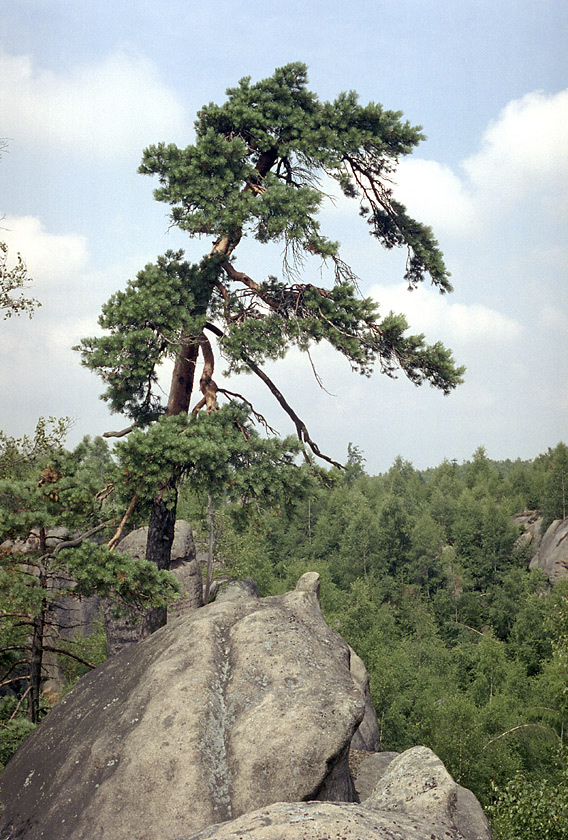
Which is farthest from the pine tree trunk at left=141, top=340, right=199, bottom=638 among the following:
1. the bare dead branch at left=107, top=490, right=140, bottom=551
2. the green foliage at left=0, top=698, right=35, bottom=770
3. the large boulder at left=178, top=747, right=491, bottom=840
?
the large boulder at left=178, top=747, right=491, bottom=840

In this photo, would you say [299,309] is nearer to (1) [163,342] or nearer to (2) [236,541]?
(1) [163,342]

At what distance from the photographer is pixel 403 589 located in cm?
6425

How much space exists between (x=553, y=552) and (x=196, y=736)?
2231 inches

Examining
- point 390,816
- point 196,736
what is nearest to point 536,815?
point 390,816

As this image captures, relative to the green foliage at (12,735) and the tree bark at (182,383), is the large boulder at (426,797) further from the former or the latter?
the tree bark at (182,383)

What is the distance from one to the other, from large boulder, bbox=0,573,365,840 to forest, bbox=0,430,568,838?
2.04 m

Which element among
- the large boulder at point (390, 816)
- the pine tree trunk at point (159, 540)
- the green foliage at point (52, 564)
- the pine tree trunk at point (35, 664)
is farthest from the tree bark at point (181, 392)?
the large boulder at point (390, 816)

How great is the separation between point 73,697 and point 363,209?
14.9m

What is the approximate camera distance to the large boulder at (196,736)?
8.42 m

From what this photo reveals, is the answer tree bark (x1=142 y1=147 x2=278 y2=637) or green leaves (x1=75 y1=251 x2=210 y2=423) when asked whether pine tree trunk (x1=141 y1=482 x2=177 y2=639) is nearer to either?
tree bark (x1=142 y1=147 x2=278 y2=637)

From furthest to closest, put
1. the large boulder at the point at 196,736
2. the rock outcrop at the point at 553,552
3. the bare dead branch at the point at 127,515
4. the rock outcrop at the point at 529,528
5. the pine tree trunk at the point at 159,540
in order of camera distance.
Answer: the rock outcrop at the point at 529,528, the rock outcrop at the point at 553,552, the pine tree trunk at the point at 159,540, the bare dead branch at the point at 127,515, the large boulder at the point at 196,736

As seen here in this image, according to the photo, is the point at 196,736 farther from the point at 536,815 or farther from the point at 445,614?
the point at 445,614

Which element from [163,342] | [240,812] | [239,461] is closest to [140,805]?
[240,812]

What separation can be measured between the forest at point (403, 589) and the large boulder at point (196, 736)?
204 cm
